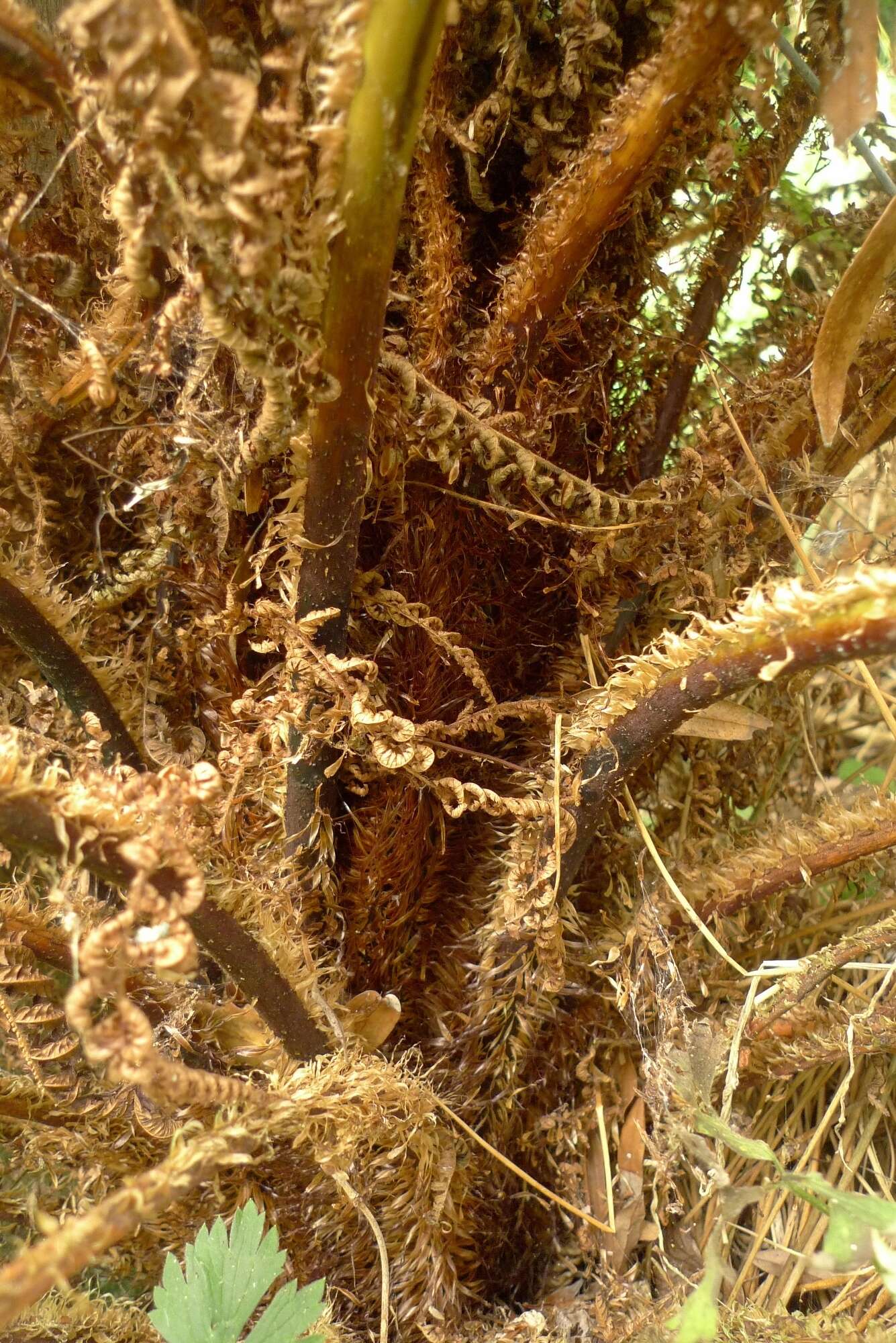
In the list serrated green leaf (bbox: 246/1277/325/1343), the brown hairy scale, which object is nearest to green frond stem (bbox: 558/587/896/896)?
the brown hairy scale

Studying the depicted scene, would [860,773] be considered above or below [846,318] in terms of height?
below

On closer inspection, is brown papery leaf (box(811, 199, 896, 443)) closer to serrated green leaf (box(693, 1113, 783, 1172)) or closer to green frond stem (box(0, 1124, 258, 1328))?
serrated green leaf (box(693, 1113, 783, 1172))

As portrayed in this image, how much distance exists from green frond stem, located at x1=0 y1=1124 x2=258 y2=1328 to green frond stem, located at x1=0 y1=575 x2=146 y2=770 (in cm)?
27

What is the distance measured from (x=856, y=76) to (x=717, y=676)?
28 centimetres

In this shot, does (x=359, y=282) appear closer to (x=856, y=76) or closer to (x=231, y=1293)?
(x=856, y=76)

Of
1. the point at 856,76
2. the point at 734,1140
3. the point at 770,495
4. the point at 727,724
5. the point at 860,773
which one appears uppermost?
the point at 856,76

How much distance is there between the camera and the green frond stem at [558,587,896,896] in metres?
0.36

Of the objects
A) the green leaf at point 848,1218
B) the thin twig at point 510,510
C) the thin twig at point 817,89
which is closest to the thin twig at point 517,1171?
the green leaf at point 848,1218

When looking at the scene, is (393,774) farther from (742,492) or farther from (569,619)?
(742,492)

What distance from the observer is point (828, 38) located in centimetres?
51

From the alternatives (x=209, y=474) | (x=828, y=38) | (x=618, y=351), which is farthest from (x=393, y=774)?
(x=828, y=38)

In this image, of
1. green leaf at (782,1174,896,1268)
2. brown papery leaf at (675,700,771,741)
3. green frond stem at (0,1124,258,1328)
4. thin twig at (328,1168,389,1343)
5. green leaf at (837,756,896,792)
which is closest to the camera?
green frond stem at (0,1124,258,1328)

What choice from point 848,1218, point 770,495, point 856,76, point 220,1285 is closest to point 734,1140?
point 848,1218

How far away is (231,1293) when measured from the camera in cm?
47
